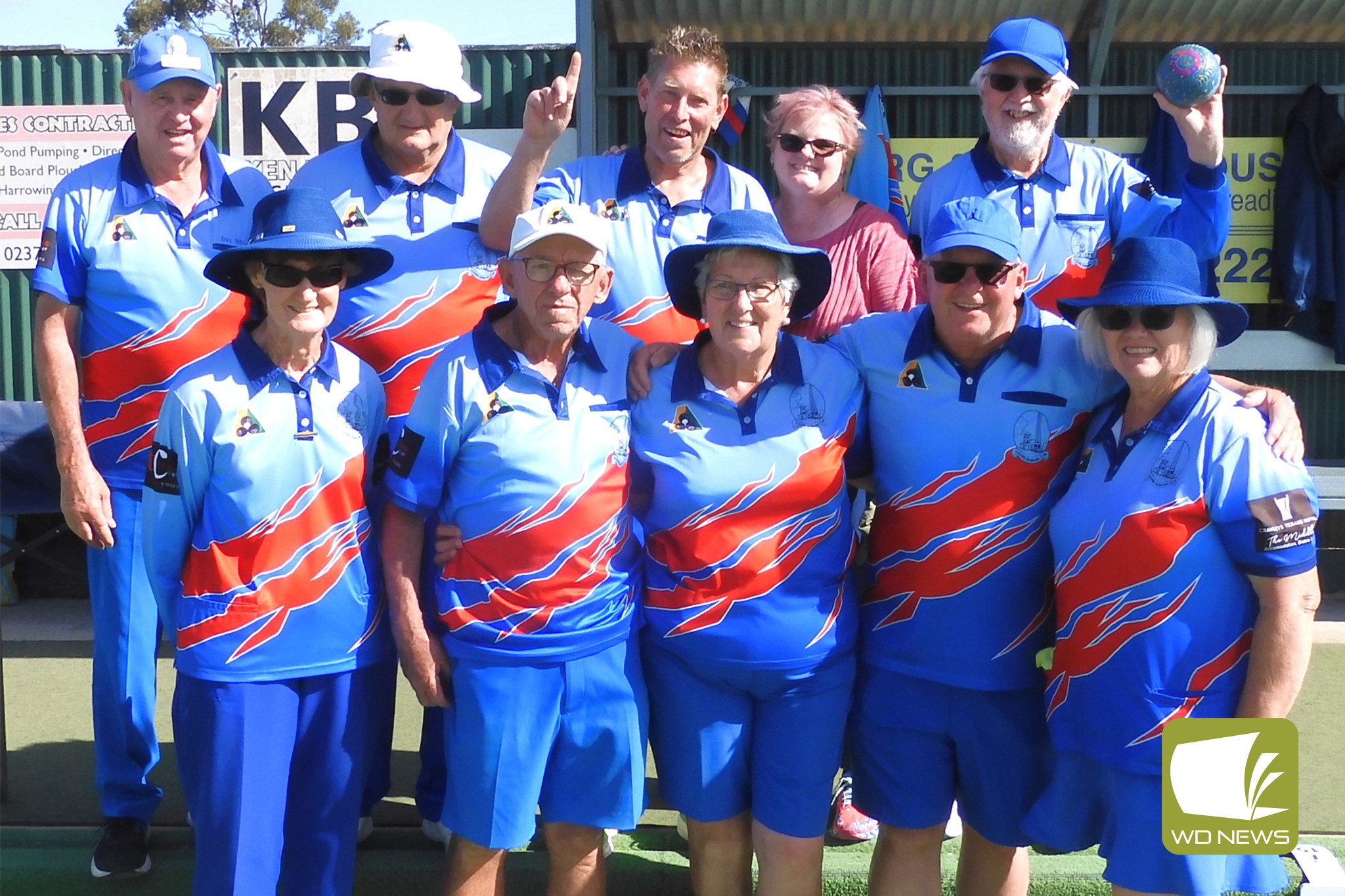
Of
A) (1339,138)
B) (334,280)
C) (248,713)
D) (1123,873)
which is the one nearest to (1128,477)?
(1123,873)

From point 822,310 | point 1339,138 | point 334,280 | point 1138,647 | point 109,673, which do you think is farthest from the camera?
point 1339,138

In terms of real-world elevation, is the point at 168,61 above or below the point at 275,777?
above

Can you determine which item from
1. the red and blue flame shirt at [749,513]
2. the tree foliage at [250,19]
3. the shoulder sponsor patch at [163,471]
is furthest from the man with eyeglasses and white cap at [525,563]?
the tree foliage at [250,19]

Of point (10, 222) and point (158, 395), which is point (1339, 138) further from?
point (10, 222)

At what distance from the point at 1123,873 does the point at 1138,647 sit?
0.49 meters

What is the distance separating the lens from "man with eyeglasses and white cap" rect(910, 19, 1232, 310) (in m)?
3.53

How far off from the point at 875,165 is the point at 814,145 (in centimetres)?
313

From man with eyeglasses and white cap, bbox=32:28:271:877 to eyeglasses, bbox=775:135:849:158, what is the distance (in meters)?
1.55

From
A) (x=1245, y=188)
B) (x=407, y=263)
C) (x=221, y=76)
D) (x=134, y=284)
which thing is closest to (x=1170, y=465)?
(x=407, y=263)

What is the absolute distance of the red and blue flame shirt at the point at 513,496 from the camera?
9.07ft

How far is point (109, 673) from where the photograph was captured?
11.8 ft

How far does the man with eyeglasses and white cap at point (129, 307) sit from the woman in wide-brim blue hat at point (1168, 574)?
235 cm

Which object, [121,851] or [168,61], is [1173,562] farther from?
[121,851]

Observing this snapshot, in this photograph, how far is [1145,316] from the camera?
8.59 ft
